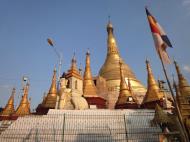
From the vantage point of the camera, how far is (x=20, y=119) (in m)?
18.1

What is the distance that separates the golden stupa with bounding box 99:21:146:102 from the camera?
1356 inches

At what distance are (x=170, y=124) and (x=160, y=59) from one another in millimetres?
3509

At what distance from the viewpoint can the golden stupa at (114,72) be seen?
34438 millimetres

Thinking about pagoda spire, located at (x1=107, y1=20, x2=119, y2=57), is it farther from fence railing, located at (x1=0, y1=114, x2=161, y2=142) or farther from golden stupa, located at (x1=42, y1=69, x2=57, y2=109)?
fence railing, located at (x1=0, y1=114, x2=161, y2=142)

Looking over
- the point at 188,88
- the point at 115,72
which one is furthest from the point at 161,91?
the point at 115,72

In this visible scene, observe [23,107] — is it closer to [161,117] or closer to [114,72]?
[114,72]

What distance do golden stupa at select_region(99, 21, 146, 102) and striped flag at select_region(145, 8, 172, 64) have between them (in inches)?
916

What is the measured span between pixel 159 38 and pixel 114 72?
86.4 feet

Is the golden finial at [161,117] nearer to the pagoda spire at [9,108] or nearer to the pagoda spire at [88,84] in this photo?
the pagoda spire at [88,84]

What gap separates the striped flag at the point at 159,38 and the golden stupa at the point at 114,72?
23257mm

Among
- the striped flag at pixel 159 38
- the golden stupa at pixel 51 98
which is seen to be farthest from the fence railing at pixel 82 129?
the golden stupa at pixel 51 98

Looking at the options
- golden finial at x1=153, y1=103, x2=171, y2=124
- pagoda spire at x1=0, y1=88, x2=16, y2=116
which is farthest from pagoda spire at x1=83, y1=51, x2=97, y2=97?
golden finial at x1=153, y1=103, x2=171, y2=124

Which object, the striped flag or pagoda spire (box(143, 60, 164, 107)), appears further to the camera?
pagoda spire (box(143, 60, 164, 107))

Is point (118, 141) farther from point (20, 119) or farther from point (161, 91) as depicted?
point (161, 91)
